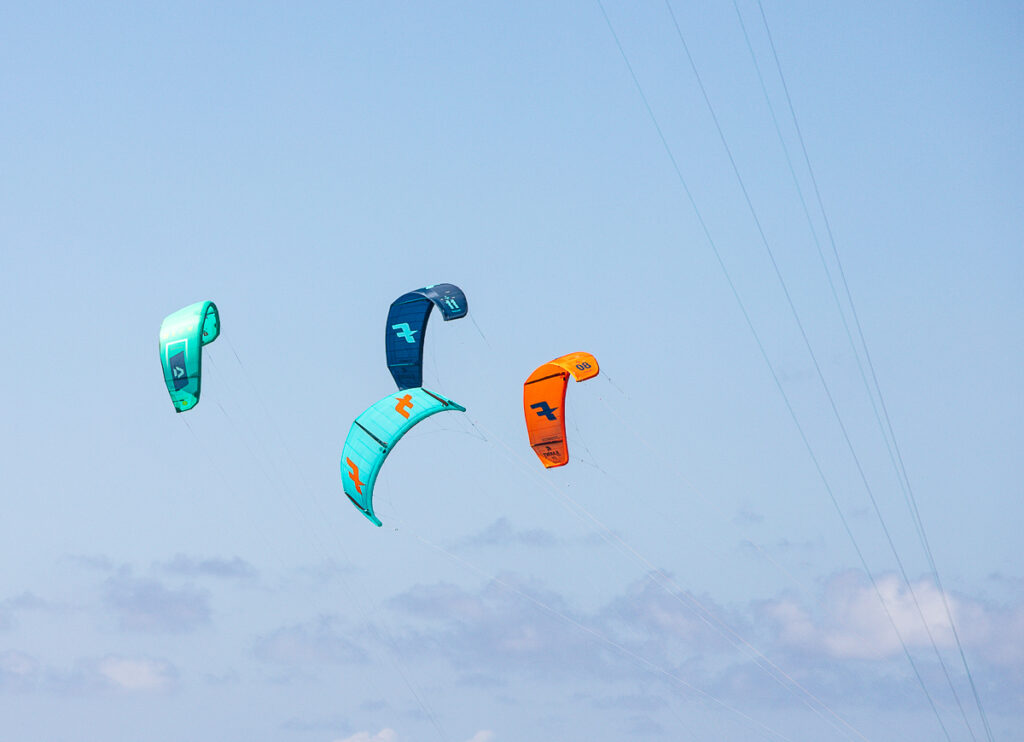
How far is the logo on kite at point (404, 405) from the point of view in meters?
46.3

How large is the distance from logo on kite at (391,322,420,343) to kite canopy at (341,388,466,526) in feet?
4.66

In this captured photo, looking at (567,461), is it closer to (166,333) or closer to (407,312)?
(407,312)

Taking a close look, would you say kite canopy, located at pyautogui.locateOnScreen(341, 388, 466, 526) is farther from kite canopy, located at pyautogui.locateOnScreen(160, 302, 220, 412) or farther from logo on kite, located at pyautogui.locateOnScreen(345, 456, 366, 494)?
kite canopy, located at pyautogui.locateOnScreen(160, 302, 220, 412)

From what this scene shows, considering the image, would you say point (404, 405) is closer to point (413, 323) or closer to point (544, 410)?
point (413, 323)

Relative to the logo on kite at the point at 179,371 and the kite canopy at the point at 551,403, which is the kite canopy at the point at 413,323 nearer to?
the kite canopy at the point at 551,403

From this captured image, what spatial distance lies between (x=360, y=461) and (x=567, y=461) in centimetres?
617

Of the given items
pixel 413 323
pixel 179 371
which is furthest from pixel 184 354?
pixel 413 323

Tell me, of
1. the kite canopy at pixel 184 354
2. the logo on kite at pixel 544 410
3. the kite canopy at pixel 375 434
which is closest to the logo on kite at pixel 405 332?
the kite canopy at pixel 375 434

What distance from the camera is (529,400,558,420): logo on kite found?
48.5 meters

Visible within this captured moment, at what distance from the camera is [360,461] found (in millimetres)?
46281

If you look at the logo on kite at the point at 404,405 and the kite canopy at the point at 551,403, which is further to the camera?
the kite canopy at the point at 551,403

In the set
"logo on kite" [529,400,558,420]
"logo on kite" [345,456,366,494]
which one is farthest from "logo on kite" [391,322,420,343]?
"logo on kite" [529,400,558,420]

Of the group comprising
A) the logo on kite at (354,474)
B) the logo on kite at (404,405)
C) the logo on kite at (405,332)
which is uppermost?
the logo on kite at (405,332)

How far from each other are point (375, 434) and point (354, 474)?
A: 1.30m
